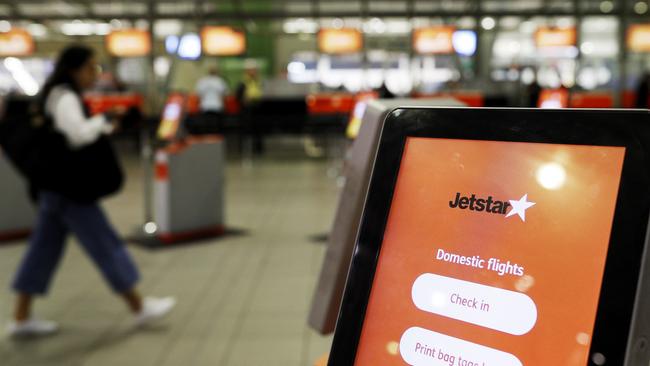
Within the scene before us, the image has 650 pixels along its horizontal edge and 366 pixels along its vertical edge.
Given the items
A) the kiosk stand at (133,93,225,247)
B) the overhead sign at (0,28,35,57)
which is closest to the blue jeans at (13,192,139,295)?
the kiosk stand at (133,93,225,247)

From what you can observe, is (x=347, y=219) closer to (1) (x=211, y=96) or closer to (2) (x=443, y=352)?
(2) (x=443, y=352)

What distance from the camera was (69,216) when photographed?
362 cm

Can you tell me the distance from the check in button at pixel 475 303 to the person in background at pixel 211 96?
12201mm

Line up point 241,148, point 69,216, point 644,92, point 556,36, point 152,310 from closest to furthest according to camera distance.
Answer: point 69,216, point 152,310, point 644,92, point 556,36, point 241,148

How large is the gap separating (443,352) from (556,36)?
14.6 metres

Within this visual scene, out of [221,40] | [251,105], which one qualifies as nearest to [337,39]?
A: [251,105]

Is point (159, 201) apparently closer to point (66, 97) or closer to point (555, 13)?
point (66, 97)

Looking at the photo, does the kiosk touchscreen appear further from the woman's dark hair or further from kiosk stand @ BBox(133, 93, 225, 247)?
kiosk stand @ BBox(133, 93, 225, 247)

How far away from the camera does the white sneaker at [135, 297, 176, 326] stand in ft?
12.7

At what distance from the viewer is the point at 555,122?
92cm

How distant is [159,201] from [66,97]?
244 centimetres

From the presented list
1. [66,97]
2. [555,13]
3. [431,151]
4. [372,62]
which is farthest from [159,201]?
[372,62]

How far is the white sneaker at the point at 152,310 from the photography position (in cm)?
387

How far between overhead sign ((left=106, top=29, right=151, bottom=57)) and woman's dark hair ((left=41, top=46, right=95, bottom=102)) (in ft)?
37.2
